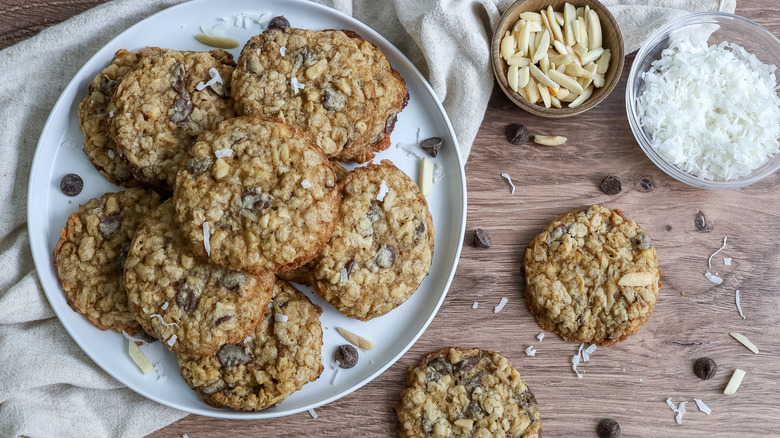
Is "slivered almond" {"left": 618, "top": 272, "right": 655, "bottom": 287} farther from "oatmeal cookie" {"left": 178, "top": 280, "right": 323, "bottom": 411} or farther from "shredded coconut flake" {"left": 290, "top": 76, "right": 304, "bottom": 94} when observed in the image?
"shredded coconut flake" {"left": 290, "top": 76, "right": 304, "bottom": 94}

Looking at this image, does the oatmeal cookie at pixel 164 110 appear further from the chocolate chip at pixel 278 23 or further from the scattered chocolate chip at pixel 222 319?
the scattered chocolate chip at pixel 222 319

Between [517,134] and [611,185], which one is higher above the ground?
[517,134]

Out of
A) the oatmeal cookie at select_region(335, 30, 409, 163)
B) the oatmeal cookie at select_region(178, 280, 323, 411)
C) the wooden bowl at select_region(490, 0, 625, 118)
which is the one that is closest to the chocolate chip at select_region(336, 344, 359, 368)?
the oatmeal cookie at select_region(178, 280, 323, 411)

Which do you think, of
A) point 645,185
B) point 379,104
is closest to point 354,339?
point 379,104

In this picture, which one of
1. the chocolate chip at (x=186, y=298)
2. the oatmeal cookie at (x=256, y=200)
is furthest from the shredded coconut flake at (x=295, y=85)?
the chocolate chip at (x=186, y=298)

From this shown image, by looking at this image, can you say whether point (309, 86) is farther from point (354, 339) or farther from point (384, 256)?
point (354, 339)

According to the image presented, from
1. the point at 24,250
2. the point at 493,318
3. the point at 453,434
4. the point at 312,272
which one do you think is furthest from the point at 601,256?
the point at 24,250
